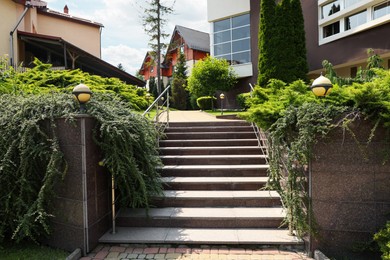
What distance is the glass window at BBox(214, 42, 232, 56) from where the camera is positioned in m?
18.9

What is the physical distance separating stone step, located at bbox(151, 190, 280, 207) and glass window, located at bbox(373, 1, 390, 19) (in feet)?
32.5

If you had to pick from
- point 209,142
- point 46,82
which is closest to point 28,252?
point 209,142

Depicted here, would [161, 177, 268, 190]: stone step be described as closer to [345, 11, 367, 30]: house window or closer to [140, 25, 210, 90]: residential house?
[345, 11, 367, 30]: house window

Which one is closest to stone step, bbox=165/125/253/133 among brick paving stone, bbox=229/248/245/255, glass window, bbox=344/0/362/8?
brick paving stone, bbox=229/248/245/255

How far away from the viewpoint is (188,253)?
11.0 feet

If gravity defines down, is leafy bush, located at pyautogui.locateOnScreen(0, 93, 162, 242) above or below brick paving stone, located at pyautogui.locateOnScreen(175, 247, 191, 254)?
above

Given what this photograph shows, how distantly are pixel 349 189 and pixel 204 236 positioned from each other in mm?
1777

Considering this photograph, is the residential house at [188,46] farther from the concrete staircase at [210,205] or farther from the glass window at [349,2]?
the concrete staircase at [210,205]

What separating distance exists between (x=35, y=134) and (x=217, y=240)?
251 centimetres

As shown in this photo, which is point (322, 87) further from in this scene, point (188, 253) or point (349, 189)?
point (188, 253)

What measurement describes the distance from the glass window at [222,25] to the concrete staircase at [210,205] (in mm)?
14797

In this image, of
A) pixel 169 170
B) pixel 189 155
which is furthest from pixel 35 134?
pixel 189 155

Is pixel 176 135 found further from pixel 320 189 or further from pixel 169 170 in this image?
pixel 320 189

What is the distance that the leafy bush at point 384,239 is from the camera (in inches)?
105
